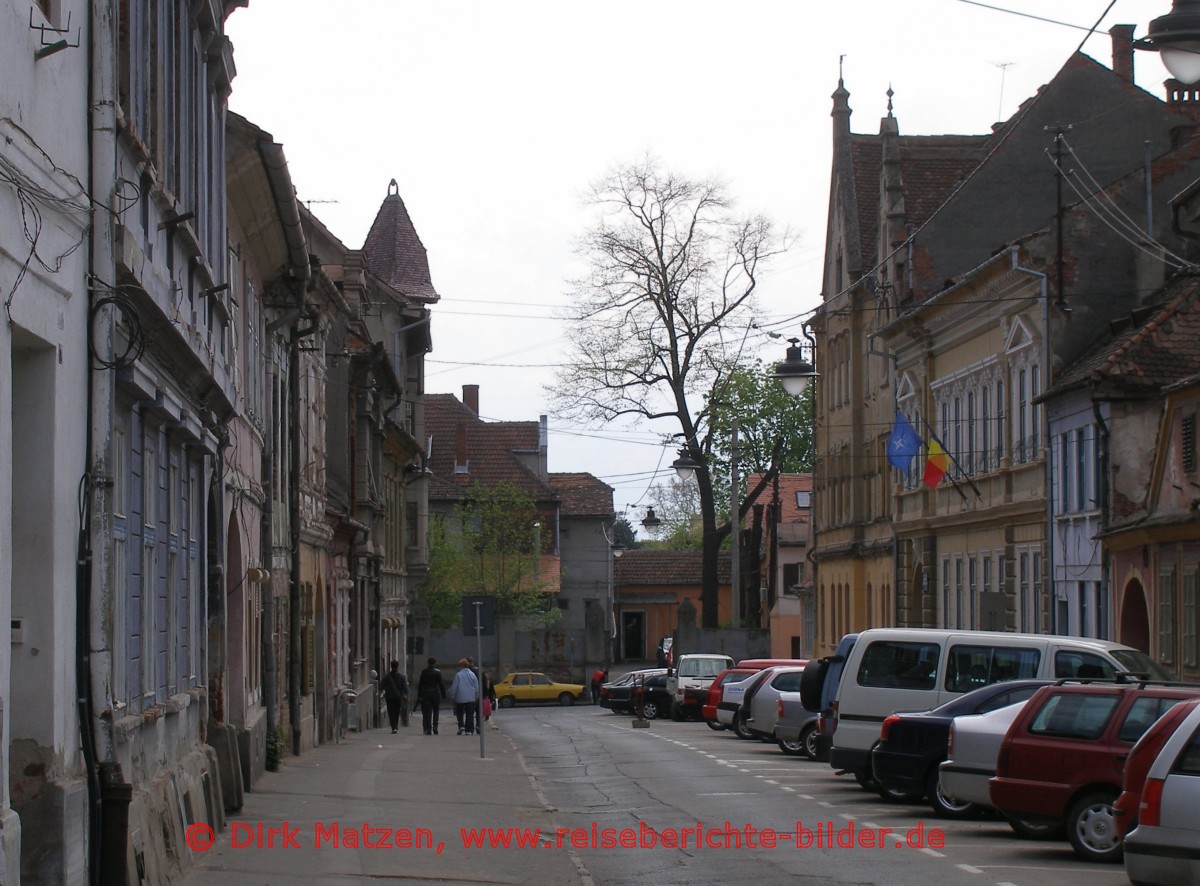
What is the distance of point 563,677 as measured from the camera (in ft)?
243

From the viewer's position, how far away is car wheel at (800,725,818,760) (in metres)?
30.1

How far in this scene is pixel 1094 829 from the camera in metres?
15.3

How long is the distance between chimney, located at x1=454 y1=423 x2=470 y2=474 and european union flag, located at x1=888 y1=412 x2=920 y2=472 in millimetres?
46893

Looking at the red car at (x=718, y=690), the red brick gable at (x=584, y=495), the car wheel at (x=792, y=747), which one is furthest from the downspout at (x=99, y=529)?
the red brick gable at (x=584, y=495)

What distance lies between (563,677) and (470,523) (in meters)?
9.79

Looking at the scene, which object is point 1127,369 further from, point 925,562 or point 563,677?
point 563,677

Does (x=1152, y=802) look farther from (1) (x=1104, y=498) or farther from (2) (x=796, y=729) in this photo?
(1) (x=1104, y=498)

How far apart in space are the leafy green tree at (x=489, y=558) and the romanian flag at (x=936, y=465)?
37172mm

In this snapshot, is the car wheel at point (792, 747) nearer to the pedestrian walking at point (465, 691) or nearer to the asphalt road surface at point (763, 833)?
the asphalt road surface at point (763, 833)

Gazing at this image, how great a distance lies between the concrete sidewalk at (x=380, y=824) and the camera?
14.3 meters

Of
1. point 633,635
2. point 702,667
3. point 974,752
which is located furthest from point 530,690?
point 974,752

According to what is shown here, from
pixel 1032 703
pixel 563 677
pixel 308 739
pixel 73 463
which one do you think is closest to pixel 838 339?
pixel 563 677

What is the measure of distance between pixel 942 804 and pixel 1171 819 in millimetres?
7821

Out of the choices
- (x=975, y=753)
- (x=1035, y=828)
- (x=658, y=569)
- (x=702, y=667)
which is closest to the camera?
(x=1035, y=828)
